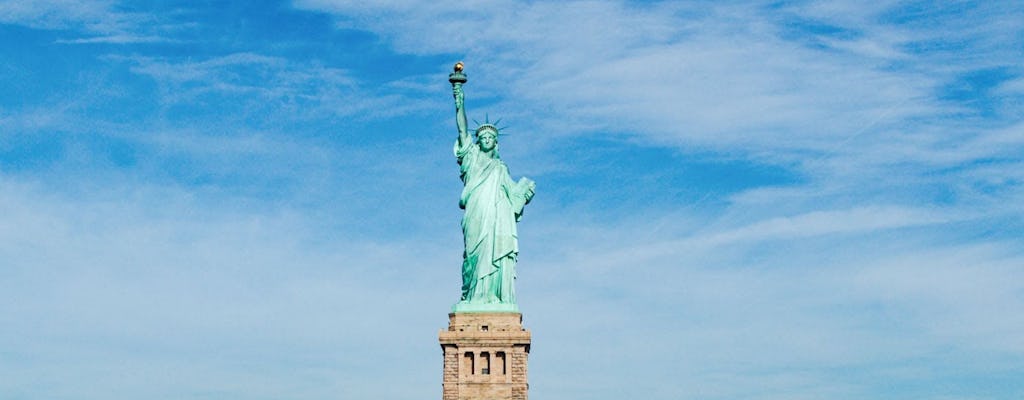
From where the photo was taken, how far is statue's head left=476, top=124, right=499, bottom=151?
70.2 meters

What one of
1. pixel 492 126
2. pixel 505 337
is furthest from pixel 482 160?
pixel 505 337

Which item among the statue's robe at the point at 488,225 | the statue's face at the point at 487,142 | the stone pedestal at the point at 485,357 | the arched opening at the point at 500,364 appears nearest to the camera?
the stone pedestal at the point at 485,357

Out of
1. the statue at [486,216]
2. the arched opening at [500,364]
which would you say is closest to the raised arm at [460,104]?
the statue at [486,216]

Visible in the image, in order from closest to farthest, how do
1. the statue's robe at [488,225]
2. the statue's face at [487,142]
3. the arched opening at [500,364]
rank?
1. the arched opening at [500,364]
2. the statue's robe at [488,225]
3. the statue's face at [487,142]

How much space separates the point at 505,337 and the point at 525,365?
1.14m

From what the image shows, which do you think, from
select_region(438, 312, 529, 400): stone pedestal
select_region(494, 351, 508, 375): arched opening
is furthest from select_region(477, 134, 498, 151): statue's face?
select_region(494, 351, 508, 375): arched opening

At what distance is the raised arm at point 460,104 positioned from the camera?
70250 millimetres

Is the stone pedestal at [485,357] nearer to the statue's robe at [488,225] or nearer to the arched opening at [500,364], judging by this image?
the arched opening at [500,364]

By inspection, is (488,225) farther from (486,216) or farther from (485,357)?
(485,357)

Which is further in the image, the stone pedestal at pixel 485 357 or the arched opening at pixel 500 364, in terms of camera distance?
the arched opening at pixel 500 364

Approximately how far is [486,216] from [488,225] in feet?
0.96

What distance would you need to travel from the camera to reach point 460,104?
70250 mm

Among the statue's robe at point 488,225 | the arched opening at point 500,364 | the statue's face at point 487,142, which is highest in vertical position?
the statue's face at point 487,142

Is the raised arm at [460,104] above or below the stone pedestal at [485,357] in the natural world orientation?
above
